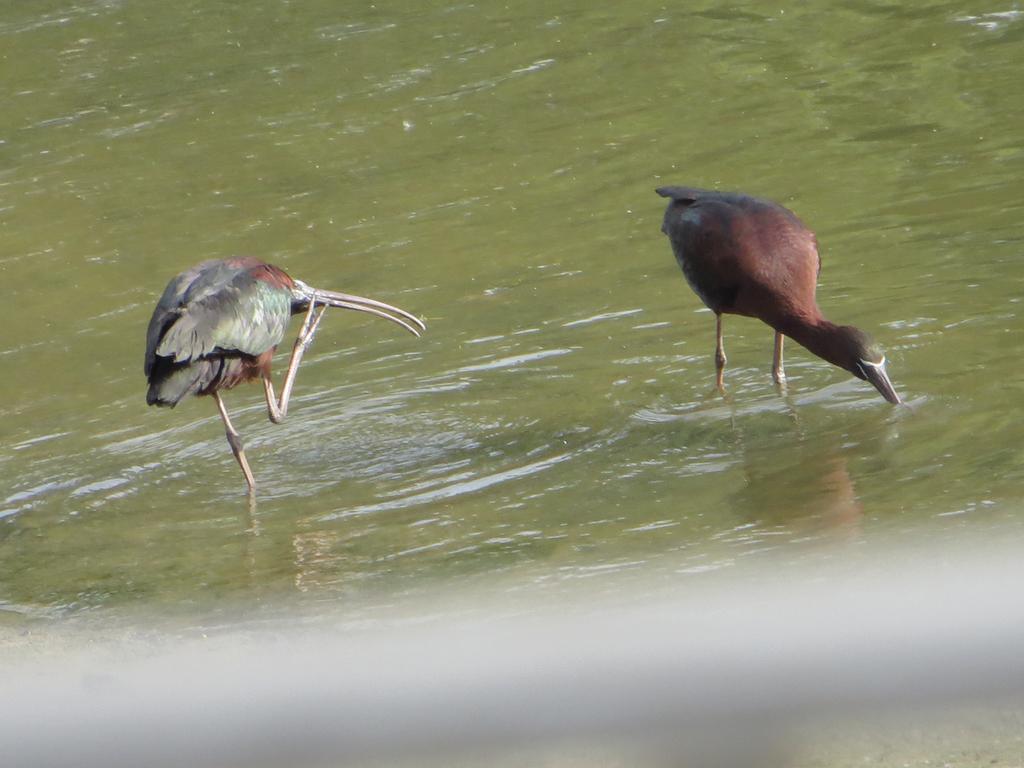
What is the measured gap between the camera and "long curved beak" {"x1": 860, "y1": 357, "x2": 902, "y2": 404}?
6605 millimetres

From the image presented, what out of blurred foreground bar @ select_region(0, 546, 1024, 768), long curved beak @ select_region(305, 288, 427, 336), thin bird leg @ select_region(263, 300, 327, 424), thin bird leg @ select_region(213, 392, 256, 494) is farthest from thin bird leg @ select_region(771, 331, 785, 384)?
blurred foreground bar @ select_region(0, 546, 1024, 768)

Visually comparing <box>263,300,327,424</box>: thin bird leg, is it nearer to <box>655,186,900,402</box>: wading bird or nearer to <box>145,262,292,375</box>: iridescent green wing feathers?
<box>145,262,292,375</box>: iridescent green wing feathers

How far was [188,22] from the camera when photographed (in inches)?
701

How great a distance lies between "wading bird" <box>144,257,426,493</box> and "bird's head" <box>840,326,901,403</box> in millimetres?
2533

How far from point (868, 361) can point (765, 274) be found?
71 centimetres

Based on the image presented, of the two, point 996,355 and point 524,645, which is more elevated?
point 524,645

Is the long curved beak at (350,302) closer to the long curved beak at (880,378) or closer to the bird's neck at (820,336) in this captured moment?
the bird's neck at (820,336)

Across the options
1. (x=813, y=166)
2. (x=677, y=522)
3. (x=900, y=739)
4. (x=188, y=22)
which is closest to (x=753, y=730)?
(x=900, y=739)

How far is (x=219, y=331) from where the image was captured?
264 inches

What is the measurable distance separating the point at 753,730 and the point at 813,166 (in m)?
10.6

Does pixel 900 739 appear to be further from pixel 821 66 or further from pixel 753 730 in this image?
pixel 821 66

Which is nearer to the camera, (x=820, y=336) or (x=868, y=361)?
(x=868, y=361)

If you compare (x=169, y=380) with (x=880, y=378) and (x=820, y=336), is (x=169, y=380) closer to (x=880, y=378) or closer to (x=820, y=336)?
(x=820, y=336)

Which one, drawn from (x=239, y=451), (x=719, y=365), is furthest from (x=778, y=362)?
(x=239, y=451)
